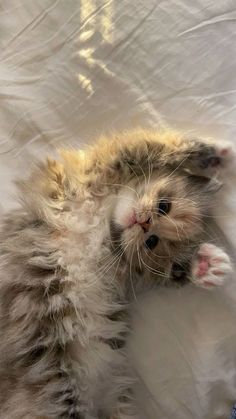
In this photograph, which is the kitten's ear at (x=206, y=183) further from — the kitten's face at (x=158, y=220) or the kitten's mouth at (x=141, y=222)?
the kitten's mouth at (x=141, y=222)

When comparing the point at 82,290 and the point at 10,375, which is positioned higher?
the point at 82,290

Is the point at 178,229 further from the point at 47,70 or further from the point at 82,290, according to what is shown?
the point at 47,70

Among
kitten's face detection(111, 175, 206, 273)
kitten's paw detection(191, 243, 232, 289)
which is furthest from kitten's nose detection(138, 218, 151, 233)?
kitten's paw detection(191, 243, 232, 289)

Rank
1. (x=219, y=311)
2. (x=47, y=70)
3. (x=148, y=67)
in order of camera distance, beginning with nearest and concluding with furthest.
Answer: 1. (x=219, y=311)
2. (x=148, y=67)
3. (x=47, y=70)

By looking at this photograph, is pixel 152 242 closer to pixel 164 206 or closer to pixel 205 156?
pixel 164 206

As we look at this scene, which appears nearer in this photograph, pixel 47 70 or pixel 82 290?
pixel 82 290

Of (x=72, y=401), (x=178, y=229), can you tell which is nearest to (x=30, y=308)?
(x=72, y=401)

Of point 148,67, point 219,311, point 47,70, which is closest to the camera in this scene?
point 219,311

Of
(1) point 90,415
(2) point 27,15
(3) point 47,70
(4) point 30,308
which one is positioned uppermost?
(2) point 27,15

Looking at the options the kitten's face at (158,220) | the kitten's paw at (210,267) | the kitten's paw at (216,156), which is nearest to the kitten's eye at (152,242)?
the kitten's face at (158,220)
